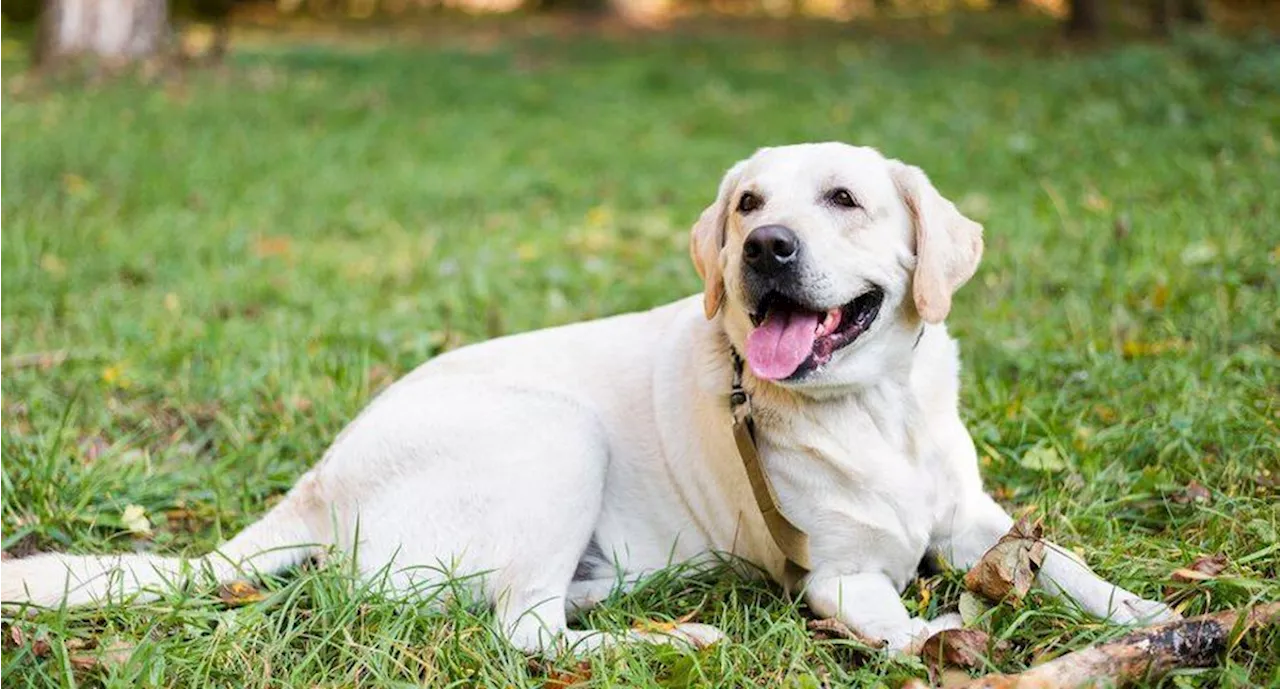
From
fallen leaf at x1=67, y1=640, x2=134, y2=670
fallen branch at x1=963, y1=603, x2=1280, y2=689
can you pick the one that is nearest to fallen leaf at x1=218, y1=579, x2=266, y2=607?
fallen leaf at x1=67, y1=640, x2=134, y2=670

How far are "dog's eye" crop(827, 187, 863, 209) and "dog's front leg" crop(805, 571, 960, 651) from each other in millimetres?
895

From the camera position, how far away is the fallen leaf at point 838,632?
2.74 metres

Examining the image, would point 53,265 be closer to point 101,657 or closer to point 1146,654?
point 101,657

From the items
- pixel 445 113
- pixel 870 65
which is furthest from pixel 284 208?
pixel 870 65

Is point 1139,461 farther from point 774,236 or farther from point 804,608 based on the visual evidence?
Answer: point 774,236

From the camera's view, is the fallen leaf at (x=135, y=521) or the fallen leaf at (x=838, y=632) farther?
the fallen leaf at (x=135, y=521)

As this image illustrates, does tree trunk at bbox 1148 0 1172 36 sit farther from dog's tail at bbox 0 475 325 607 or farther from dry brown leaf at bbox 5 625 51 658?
dry brown leaf at bbox 5 625 51 658

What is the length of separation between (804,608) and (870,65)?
983 centimetres

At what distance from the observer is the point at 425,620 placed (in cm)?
285

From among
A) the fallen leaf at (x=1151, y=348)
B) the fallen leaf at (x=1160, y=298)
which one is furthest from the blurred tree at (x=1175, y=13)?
the fallen leaf at (x=1151, y=348)

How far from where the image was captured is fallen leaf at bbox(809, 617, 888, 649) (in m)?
2.74

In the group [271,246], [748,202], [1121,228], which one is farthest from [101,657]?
[1121,228]

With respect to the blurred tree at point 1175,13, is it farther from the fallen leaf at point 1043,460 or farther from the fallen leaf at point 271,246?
the fallen leaf at point 1043,460

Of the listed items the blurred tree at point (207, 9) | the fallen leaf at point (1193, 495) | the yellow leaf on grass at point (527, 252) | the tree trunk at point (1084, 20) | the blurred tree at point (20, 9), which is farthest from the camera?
the blurred tree at point (207, 9)
